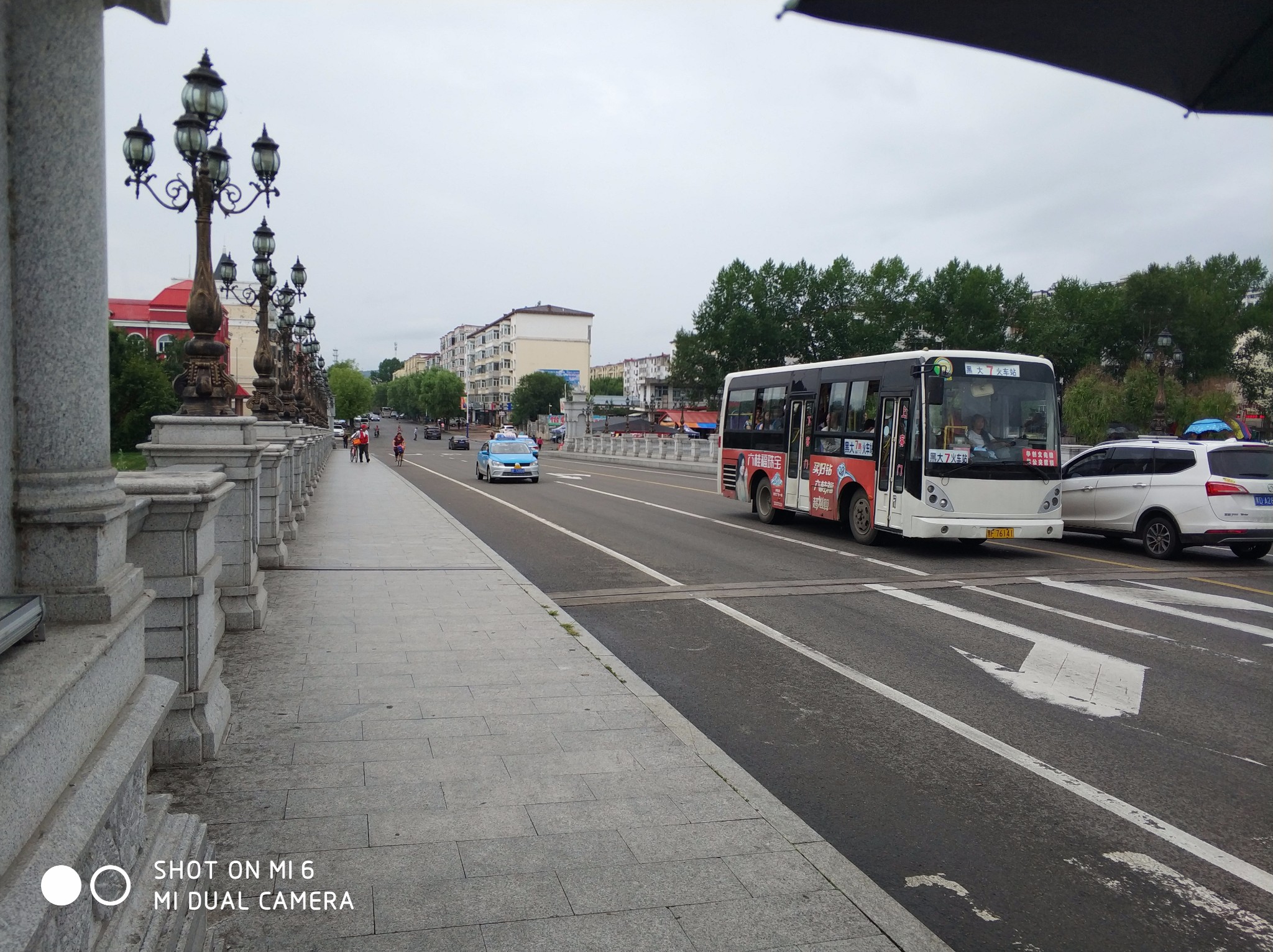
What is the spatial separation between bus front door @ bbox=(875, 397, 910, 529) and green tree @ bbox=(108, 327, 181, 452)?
124 ft

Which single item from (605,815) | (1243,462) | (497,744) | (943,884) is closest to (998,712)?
(943,884)

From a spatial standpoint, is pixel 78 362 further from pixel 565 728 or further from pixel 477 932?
pixel 565 728

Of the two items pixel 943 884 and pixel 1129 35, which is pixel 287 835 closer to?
pixel 943 884

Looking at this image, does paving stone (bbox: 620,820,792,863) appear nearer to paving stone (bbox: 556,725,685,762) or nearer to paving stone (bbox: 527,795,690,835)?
paving stone (bbox: 527,795,690,835)

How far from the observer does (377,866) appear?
156 inches

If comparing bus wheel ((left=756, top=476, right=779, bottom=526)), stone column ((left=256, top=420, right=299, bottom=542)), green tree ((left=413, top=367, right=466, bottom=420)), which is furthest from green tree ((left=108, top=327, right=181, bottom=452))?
green tree ((left=413, top=367, right=466, bottom=420))

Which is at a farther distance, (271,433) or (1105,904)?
(271,433)

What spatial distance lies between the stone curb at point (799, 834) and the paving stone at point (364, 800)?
152 centimetres

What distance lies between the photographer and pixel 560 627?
8.80 meters

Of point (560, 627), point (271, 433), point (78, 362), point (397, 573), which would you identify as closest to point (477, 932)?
point (78, 362)

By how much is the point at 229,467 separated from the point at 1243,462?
44.0 ft

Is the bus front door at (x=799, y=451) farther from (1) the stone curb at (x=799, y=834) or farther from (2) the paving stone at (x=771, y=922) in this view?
(2) the paving stone at (x=771, y=922)

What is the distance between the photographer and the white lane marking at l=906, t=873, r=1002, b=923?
3.96m

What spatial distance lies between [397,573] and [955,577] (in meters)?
Answer: 7.12
